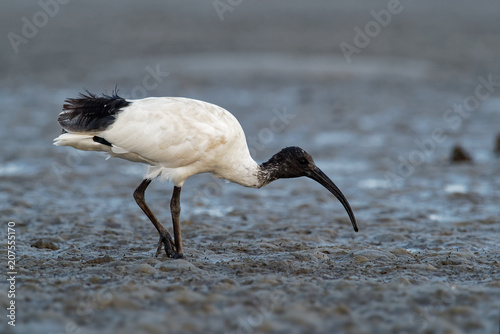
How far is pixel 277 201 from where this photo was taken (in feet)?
34.5

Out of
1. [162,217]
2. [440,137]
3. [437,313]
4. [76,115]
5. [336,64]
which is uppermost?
[336,64]

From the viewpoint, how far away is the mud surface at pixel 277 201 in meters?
5.47

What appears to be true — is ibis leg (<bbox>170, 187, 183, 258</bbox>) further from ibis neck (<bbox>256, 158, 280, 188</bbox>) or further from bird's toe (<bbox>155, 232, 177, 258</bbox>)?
ibis neck (<bbox>256, 158, 280, 188</bbox>)

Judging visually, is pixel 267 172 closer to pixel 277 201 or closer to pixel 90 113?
pixel 90 113

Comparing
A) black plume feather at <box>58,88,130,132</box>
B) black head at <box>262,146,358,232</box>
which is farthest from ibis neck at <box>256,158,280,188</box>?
black plume feather at <box>58,88,130,132</box>

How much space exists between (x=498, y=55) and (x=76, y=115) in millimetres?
20316

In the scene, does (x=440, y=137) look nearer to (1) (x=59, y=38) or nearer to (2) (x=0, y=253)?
(2) (x=0, y=253)

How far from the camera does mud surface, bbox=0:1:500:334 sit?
547cm

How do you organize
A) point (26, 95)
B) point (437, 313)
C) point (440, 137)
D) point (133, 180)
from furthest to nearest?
point (26, 95)
point (440, 137)
point (133, 180)
point (437, 313)

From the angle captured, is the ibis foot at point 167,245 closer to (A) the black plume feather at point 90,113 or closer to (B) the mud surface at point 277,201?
(B) the mud surface at point 277,201

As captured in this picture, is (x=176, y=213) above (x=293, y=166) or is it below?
below

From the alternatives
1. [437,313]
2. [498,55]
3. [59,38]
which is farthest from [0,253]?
[59,38]

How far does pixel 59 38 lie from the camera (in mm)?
28578

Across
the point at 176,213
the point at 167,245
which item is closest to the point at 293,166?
the point at 176,213
